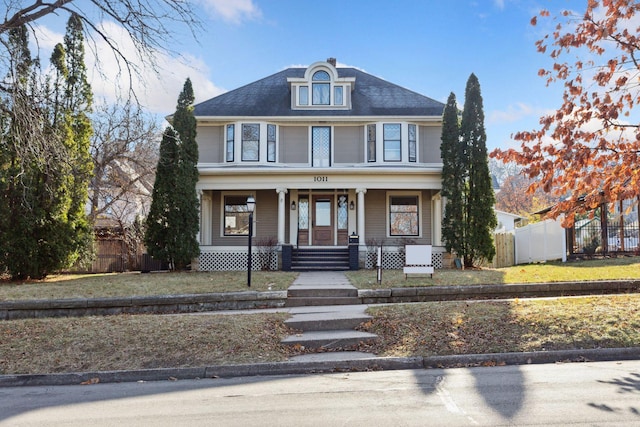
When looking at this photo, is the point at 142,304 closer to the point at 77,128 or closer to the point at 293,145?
the point at 77,128

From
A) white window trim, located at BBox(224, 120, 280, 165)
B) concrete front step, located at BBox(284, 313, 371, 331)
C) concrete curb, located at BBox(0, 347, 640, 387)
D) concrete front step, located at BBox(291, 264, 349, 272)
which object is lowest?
concrete curb, located at BBox(0, 347, 640, 387)

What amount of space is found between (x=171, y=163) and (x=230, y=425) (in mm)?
14140

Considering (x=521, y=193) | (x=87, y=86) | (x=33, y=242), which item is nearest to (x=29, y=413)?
(x=33, y=242)

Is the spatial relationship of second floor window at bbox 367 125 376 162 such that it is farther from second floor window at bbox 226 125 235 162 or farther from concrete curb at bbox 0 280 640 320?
concrete curb at bbox 0 280 640 320

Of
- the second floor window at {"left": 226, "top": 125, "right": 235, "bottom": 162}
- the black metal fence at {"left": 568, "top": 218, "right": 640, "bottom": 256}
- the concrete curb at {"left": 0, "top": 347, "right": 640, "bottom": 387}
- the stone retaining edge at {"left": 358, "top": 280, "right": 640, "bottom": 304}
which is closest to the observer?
the concrete curb at {"left": 0, "top": 347, "right": 640, "bottom": 387}

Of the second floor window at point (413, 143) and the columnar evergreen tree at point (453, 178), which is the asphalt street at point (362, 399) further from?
the second floor window at point (413, 143)

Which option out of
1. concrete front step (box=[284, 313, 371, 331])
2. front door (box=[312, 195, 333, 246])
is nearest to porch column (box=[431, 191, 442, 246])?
front door (box=[312, 195, 333, 246])

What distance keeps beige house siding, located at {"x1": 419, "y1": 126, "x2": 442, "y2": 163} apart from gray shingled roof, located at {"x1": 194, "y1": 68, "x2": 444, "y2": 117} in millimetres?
744

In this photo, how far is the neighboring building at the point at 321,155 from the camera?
19.6 meters

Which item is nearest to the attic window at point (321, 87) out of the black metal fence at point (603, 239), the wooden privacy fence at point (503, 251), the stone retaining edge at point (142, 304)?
the wooden privacy fence at point (503, 251)

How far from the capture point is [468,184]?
57.2 feet

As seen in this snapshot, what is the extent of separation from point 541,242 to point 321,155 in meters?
10.1

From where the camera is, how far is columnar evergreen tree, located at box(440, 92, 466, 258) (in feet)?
56.4

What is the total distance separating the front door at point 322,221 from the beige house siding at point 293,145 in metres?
1.93
